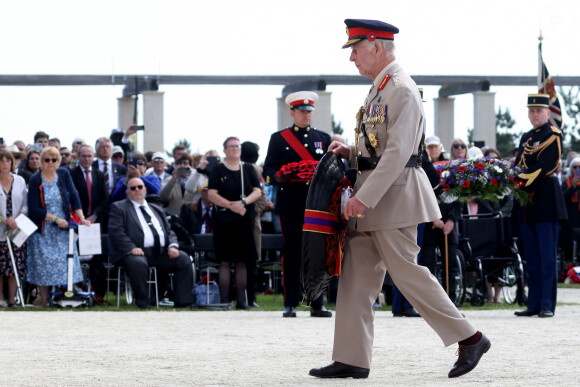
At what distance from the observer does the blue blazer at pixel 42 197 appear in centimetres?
1306

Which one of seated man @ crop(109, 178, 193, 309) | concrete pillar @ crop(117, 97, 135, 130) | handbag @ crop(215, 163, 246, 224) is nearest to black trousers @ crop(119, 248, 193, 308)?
seated man @ crop(109, 178, 193, 309)

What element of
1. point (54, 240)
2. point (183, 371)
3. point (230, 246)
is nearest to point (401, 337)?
point (183, 371)

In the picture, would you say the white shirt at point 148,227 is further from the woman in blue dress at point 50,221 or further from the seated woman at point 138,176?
the woman in blue dress at point 50,221

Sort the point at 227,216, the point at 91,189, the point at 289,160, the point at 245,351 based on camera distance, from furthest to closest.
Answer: the point at 91,189, the point at 227,216, the point at 289,160, the point at 245,351

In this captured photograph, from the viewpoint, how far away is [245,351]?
24.5 feet

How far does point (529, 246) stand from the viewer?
10.9m

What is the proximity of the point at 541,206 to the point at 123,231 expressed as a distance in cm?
490

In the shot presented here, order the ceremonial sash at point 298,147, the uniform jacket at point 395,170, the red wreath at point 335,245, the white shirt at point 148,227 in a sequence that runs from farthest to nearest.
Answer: the white shirt at point 148,227 < the ceremonial sash at point 298,147 < the red wreath at point 335,245 < the uniform jacket at point 395,170

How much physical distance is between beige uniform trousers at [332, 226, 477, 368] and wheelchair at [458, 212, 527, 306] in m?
7.17

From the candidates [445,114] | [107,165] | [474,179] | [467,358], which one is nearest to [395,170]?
[467,358]

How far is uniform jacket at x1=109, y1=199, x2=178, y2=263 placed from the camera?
13.0 m

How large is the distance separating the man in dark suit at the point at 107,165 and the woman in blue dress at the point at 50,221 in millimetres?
1412

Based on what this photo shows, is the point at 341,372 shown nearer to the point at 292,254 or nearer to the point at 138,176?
the point at 292,254

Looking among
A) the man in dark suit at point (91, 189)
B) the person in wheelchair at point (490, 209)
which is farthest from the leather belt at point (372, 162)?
the man in dark suit at point (91, 189)
